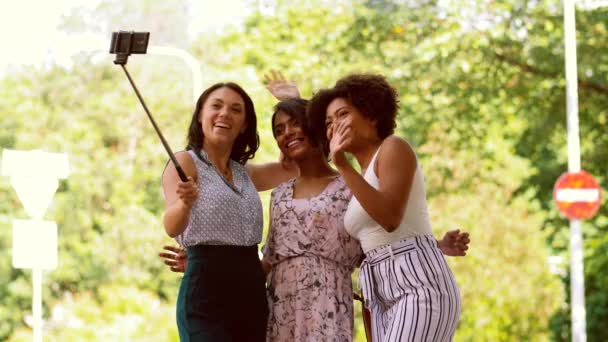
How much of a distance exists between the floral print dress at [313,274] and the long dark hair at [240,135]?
34 centimetres

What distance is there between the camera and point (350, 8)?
1933 cm

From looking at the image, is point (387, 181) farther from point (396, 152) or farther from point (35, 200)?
point (35, 200)

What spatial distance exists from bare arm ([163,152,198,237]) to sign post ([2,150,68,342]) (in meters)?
6.36

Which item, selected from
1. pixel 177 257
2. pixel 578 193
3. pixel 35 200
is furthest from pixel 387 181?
pixel 578 193

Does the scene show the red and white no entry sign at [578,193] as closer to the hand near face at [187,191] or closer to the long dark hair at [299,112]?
the long dark hair at [299,112]

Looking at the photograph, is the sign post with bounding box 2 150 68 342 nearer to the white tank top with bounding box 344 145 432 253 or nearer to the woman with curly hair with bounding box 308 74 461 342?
the woman with curly hair with bounding box 308 74 461 342

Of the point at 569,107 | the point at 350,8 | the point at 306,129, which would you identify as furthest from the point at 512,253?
the point at 306,129

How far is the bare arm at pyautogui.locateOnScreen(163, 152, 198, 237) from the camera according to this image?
4.59 meters

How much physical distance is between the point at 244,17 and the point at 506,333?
751 centimetres

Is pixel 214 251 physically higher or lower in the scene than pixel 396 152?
lower

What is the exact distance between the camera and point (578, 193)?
1499 cm

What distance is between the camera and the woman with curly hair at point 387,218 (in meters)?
4.54

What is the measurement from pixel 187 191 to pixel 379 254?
79cm

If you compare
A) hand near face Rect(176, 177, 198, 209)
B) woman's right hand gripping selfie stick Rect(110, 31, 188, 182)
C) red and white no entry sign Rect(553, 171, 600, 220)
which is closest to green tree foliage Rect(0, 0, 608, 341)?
red and white no entry sign Rect(553, 171, 600, 220)
